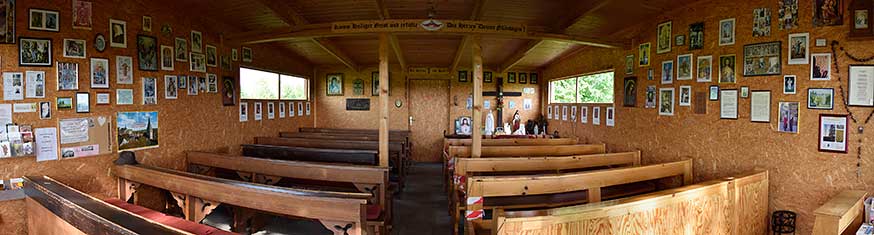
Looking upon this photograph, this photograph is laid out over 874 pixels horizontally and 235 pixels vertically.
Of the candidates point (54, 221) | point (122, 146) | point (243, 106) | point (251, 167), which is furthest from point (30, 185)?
point (243, 106)

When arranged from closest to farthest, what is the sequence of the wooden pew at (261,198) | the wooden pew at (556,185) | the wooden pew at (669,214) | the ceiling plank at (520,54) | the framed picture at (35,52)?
1. the wooden pew at (669,214)
2. the wooden pew at (261,198)
3. the wooden pew at (556,185)
4. the framed picture at (35,52)
5. the ceiling plank at (520,54)

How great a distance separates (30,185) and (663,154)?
652cm

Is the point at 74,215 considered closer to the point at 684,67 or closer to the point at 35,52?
the point at 35,52

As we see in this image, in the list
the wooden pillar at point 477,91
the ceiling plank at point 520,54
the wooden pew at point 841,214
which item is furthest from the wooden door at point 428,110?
the wooden pew at point 841,214

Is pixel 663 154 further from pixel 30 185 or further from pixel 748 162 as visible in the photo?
pixel 30 185

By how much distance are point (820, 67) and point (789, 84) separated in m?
0.26

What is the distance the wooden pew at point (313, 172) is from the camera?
3877 millimetres

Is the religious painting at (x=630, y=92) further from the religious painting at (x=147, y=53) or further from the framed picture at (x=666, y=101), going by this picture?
the religious painting at (x=147, y=53)

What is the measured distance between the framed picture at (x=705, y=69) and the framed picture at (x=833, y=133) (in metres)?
1.06

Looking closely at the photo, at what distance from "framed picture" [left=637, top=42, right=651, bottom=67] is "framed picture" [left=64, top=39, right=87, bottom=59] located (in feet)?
21.8

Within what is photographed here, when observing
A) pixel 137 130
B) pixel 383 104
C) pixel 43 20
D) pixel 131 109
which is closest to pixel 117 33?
pixel 43 20

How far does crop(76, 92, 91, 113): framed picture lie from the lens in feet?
11.8

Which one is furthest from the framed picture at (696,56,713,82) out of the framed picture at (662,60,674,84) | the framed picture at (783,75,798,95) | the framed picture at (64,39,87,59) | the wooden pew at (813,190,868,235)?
the framed picture at (64,39,87,59)

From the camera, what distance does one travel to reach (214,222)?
15.1ft
